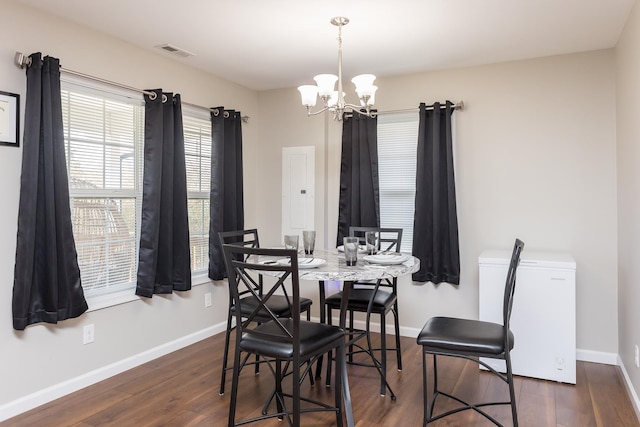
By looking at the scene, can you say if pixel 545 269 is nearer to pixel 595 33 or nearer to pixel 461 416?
pixel 461 416

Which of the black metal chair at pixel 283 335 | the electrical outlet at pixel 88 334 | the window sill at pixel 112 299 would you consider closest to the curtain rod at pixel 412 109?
the black metal chair at pixel 283 335

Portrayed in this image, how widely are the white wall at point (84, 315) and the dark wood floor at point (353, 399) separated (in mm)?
191

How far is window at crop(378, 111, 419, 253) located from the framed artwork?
2.88 metres

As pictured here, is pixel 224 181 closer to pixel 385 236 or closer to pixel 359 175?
pixel 359 175

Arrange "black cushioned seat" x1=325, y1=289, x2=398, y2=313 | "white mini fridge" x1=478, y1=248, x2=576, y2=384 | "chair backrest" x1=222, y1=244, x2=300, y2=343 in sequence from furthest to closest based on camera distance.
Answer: "white mini fridge" x1=478, y1=248, x2=576, y2=384 → "black cushioned seat" x1=325, y1=289, x2=398, y2=313 → "chair backrest" x1=222, y1=244, x2=300, y2=343

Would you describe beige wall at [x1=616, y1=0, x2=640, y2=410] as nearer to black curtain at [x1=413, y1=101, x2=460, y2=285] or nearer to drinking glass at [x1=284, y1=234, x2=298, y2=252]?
black curtain at [x1=413, y1=101, x2=460, y2=285]

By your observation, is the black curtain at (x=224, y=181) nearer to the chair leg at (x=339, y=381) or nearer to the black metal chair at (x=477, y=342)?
the chair leg at (x=339, y=381)

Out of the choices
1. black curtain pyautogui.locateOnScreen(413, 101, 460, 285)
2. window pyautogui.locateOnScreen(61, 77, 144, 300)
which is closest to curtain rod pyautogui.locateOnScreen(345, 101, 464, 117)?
black curtain pyautogui.locateOnScreen(413, 101, 460, 285)

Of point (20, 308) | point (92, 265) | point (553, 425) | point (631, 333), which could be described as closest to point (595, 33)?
point (631, 333)

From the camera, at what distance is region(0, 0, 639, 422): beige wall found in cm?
274

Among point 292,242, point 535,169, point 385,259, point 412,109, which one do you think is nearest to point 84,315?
point 292,242

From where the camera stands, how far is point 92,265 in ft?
10.3

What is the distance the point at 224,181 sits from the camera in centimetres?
415

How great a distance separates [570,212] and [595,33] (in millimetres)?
1343
